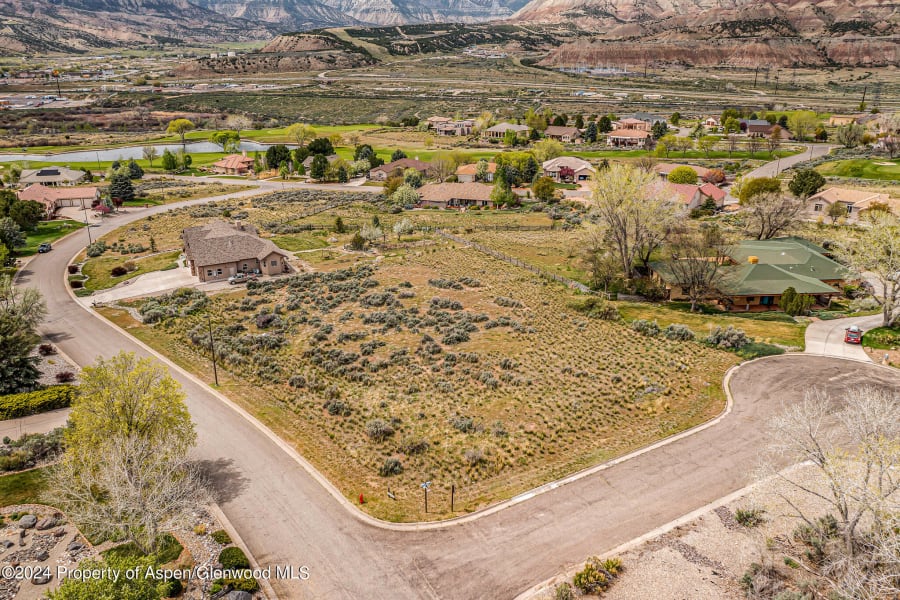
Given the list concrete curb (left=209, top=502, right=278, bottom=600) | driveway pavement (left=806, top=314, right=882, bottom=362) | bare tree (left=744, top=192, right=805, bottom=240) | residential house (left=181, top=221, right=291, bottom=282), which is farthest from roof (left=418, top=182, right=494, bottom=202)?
concrete curb (left=209, top=502, right=278, bottom=600)

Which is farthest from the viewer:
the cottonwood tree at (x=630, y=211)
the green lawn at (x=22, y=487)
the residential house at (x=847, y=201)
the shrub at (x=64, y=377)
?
the residential house at (x=847, y=201)

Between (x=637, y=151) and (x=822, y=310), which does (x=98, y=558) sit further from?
(x=637, y=151)

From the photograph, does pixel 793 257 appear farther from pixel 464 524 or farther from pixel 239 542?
pixel 239 542

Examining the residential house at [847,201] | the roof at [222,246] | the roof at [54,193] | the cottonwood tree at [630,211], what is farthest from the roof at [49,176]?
the residential house at [847,201]

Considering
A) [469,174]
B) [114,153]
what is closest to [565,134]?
[469,174]

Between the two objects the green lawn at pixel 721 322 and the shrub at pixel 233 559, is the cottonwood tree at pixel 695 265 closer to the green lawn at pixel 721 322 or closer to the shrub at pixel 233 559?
the green lawn at pixel 721 322

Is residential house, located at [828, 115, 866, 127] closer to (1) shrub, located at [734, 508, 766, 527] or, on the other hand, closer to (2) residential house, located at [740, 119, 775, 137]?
(2) residential house, located at [740, 119, 775, 137]

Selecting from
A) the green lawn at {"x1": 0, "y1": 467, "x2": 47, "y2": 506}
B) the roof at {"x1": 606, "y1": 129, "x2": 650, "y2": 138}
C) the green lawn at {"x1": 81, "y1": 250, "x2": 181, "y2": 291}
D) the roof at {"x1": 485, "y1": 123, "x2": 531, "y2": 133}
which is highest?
the roof at {"x1": 485, "y1": 123, "x2": 531, "y2": 133}
